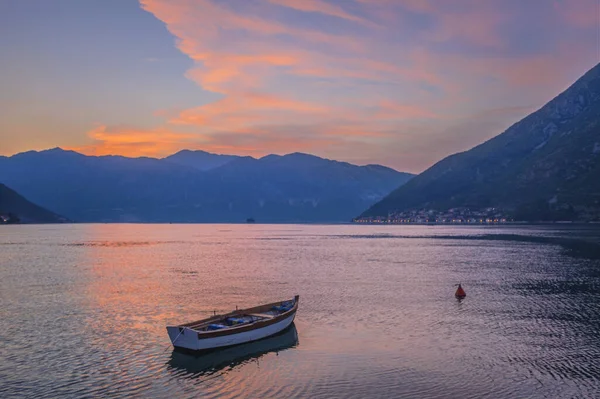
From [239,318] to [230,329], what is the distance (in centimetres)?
599

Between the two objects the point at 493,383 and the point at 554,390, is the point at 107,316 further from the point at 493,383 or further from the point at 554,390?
the point at 554,390

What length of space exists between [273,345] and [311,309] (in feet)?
56.3

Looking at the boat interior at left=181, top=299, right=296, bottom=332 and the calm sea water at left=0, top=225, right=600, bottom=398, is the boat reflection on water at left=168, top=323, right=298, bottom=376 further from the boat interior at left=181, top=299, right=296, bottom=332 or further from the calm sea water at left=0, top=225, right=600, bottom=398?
the boat interior at left=181, top=299, right=296, bottom=332

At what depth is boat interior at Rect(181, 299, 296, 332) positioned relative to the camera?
1706 inches

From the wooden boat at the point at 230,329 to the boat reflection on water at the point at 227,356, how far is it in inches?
20.4

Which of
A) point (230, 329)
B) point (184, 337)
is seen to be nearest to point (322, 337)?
point (230, 329)

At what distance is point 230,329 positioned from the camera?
41906mm

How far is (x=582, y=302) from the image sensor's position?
64000 mm

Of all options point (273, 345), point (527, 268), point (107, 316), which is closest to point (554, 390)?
point (273, 345)

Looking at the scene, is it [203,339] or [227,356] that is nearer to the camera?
[203,339]

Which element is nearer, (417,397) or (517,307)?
(417,397)

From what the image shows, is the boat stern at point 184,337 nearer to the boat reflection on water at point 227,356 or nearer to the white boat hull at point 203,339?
the white boat hull at point 203,339

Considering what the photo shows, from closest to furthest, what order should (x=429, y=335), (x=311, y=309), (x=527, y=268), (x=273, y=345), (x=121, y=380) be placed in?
(x=121, y=380) → (x=273, y=345) → (x=429, y=335) → (x=311, y=309) → (x=527, y=268)

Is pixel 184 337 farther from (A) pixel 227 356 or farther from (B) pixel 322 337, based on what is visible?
(B) pixel 322 337
